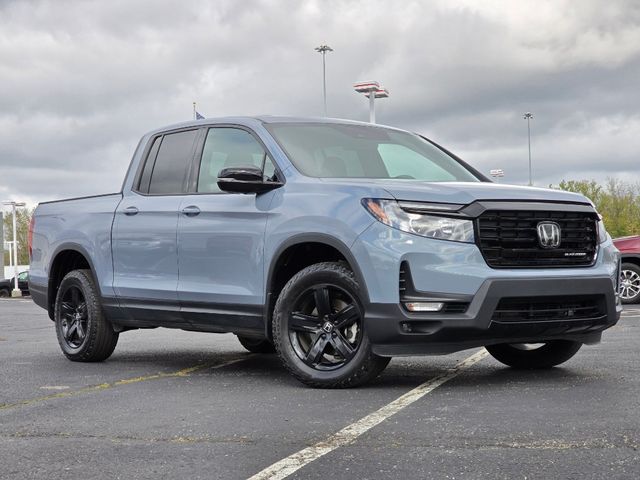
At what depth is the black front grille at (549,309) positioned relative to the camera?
604 cm

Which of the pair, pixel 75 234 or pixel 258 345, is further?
pixel 258 345

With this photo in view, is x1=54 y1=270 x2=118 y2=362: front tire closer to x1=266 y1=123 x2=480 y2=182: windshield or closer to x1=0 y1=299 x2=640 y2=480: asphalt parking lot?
x1=0 y1=299 x2=640 y2=480: asphalt parking lot

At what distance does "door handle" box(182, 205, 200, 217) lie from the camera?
7.28 meters

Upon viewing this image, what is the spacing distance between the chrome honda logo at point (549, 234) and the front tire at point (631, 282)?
11622 millimetres

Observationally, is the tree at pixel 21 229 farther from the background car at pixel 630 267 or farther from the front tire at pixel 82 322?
the front tire at pixel 82 322

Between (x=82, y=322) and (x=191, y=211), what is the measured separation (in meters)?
1.93

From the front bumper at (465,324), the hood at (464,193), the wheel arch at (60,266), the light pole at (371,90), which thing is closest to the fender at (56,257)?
the wheel arch at (60,266)

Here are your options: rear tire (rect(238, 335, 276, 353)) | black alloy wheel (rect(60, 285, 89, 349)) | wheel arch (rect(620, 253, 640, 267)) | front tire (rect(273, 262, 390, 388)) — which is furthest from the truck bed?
wheel arch (rect(620, 253, 640, 267))

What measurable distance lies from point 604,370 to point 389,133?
8.04 feet

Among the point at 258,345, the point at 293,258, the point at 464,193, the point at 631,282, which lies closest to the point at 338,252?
the point at 293,258

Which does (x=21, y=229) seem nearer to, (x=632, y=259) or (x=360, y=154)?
(x=632, y=259)

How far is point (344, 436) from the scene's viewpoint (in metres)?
4.70

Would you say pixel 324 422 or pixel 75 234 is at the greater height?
pixel 75 234

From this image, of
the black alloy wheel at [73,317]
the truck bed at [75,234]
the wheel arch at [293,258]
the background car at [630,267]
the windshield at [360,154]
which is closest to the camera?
the wheel arch at [293,258]
